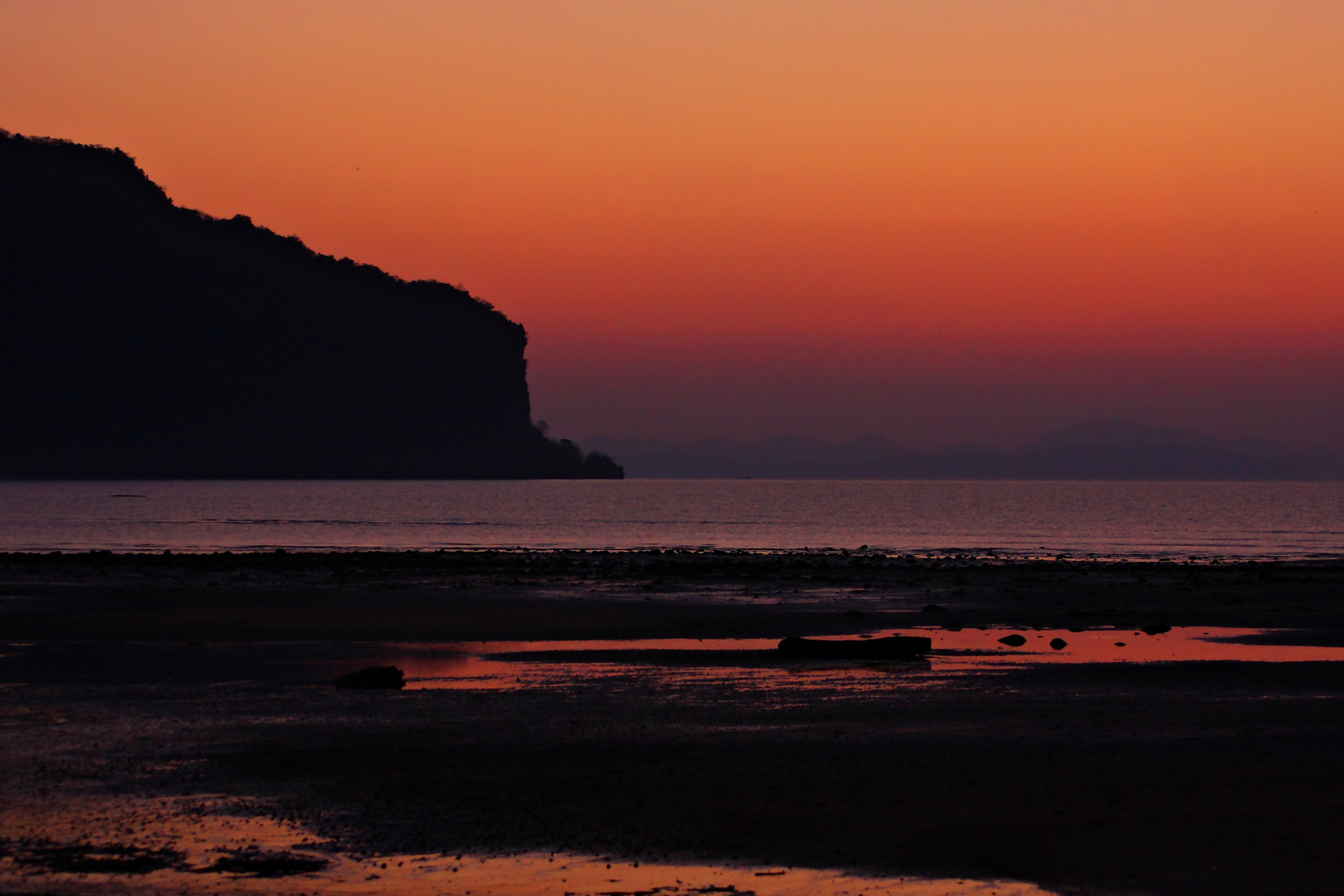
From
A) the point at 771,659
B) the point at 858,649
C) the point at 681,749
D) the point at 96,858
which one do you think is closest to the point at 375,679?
the point at 681,749

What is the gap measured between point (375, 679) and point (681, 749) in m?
5.72

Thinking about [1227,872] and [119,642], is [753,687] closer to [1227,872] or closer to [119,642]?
[1227,872]

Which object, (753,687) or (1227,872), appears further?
(753,687)

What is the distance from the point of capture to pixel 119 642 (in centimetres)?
2258

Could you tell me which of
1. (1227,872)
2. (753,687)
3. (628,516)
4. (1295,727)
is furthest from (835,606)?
(628,516)

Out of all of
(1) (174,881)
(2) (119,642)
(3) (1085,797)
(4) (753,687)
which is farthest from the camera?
(2) (119,642)

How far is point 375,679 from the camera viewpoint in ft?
56.5

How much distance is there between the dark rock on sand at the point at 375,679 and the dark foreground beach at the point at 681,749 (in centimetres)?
31

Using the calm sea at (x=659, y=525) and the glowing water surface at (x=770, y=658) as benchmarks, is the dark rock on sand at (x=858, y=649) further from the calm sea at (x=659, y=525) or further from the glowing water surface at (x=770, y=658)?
the calm sea at (x=659, y=525)

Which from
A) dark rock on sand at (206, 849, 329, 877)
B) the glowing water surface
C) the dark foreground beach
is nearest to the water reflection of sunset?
the glowing water surface

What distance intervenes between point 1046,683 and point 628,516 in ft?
325

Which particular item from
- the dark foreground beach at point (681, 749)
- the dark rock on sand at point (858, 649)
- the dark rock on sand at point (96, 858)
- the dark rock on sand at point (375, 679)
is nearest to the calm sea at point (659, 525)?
the dark foreground beach at point (681, 749)

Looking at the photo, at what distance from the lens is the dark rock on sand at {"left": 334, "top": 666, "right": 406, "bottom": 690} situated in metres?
17.2

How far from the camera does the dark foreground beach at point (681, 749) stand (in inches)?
374
